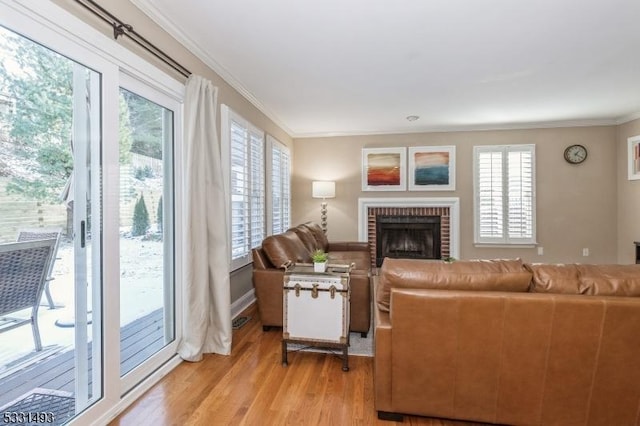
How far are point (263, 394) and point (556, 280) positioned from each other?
1.89 meters

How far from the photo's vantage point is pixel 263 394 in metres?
2.13

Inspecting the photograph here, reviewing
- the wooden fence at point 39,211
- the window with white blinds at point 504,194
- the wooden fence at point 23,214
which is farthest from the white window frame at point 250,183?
the window with white blinds at point 504,194

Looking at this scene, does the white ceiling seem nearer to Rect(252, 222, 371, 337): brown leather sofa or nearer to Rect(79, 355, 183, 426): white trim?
Rect(252, 222, 371, 337): brown leather sofa

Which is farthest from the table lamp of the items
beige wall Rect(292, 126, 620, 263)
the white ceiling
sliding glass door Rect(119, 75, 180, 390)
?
sliding glass door Rect(119, 75, 180, 390)

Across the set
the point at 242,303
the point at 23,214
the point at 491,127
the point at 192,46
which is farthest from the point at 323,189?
the point at 23,214

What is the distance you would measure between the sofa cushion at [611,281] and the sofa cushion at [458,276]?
0.28 m

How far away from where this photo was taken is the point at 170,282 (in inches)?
102

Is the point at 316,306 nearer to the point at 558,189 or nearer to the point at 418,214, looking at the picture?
the point at 418,214

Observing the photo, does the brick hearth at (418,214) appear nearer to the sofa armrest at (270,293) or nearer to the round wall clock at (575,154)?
the round wall clock at (575,154)

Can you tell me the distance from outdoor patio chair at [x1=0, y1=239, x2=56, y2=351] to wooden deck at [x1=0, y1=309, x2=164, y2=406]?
0.45 feet

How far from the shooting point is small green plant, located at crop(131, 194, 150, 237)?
2230 mm

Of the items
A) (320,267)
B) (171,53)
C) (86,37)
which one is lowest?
(320,267)

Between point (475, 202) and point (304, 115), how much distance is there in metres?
3.30

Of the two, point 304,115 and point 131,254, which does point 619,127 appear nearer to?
point 304,115
